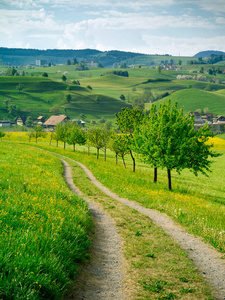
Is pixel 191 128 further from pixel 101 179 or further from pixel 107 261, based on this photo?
pixel 107 261

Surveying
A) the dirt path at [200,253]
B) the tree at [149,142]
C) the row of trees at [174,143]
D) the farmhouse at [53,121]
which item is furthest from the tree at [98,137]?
the farmhouse at [53,121]

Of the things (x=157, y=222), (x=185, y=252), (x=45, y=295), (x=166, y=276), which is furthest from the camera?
(x=157, y=222)

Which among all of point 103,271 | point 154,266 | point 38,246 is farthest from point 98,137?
point 38,246

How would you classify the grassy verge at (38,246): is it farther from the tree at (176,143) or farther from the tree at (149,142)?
the tree at (149,142)

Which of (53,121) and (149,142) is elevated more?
(53,121)

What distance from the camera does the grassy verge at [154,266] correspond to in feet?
26.8

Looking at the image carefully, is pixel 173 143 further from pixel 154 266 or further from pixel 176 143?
pixel 154 266

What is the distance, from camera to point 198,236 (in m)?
13.5

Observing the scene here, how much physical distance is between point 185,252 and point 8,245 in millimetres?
7069

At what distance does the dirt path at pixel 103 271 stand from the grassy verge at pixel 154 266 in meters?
0.31

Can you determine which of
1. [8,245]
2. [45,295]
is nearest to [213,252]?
[45,295]

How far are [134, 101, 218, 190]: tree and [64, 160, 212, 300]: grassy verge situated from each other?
13192 mm

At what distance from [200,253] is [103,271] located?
4.49 m

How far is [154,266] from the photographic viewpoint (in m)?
9.84
